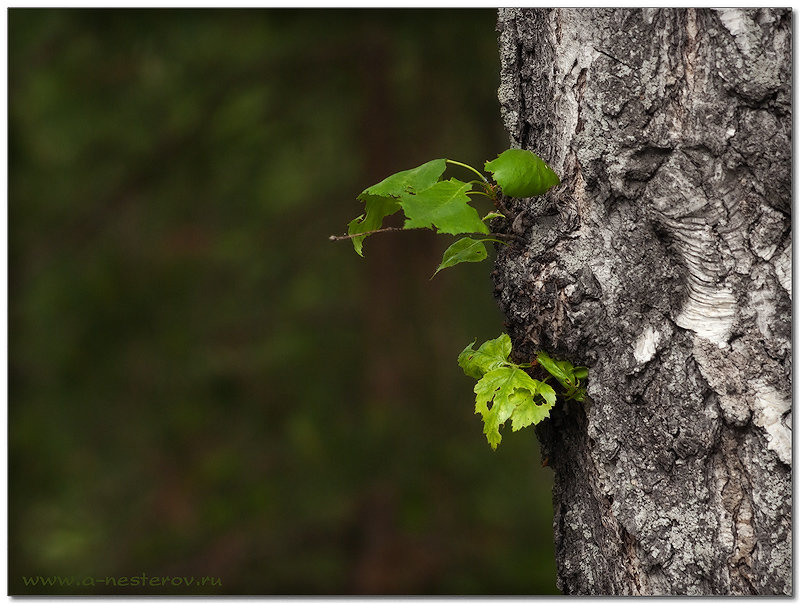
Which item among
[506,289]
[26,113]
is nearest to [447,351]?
[26,113]

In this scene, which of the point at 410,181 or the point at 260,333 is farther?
the point at 260,333

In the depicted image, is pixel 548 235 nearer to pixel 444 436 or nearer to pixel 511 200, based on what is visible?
pixel 511 200

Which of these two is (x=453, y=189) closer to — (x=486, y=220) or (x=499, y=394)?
(x=486, y=220)

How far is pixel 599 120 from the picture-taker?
1.06 metres

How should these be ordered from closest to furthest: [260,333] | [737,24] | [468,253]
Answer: [737,24]
[468,253]
[260,333]

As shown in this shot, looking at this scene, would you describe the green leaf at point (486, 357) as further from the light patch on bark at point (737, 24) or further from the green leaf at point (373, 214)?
the light patch on bark at point (737, 24)

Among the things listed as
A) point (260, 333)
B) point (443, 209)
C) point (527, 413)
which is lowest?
point (260, 333)

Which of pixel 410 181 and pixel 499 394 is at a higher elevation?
pixel 410 181

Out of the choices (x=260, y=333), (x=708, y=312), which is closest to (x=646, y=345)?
(x=708, y=312)

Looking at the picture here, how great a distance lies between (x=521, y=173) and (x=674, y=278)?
25 centimetres

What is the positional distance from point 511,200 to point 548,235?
0.27ft

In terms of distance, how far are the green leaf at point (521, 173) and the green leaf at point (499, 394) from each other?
0.82 ft

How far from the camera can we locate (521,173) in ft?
3.35

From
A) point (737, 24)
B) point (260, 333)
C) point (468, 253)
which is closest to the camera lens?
point (737, 24)
